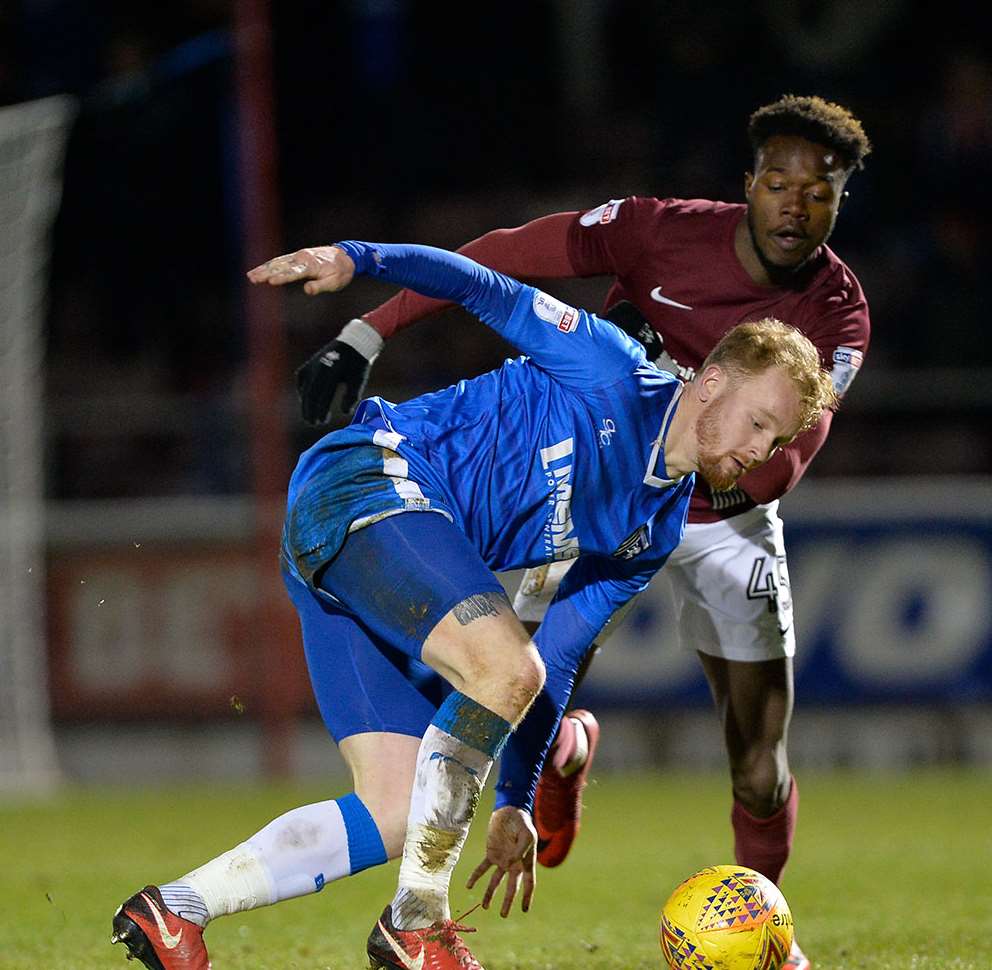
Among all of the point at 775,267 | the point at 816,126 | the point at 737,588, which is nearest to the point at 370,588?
the point at 737,588

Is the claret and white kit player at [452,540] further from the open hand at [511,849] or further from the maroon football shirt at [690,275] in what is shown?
the maroon football shirt at [690,275]

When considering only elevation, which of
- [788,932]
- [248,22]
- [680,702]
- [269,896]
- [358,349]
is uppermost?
[248,22]

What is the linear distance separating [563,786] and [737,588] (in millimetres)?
885

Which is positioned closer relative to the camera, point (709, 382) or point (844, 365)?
point (709, 382)

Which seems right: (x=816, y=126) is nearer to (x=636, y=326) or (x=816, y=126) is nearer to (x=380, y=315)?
(x=636, y=326)

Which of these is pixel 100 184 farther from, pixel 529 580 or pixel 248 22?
pixel 529 580

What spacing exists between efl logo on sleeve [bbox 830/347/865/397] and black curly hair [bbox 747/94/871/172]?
1.94 ft

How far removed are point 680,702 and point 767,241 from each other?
716 cm

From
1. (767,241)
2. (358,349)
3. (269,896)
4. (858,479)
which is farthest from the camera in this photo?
(858,479)

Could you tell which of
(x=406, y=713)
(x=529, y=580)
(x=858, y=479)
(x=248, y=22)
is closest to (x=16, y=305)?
(x=248, y=22)

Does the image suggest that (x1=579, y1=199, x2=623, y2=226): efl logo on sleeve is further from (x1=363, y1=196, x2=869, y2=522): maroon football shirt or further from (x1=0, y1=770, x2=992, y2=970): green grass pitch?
(x1=0, y1=770, x2=992, y2=970): green grass pitch

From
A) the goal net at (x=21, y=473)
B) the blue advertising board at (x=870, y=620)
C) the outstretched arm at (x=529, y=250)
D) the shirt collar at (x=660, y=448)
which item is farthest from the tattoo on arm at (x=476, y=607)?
the blue advertising board at (x=870, y=620)

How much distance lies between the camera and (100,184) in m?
15.5

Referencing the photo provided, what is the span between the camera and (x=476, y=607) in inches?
169
